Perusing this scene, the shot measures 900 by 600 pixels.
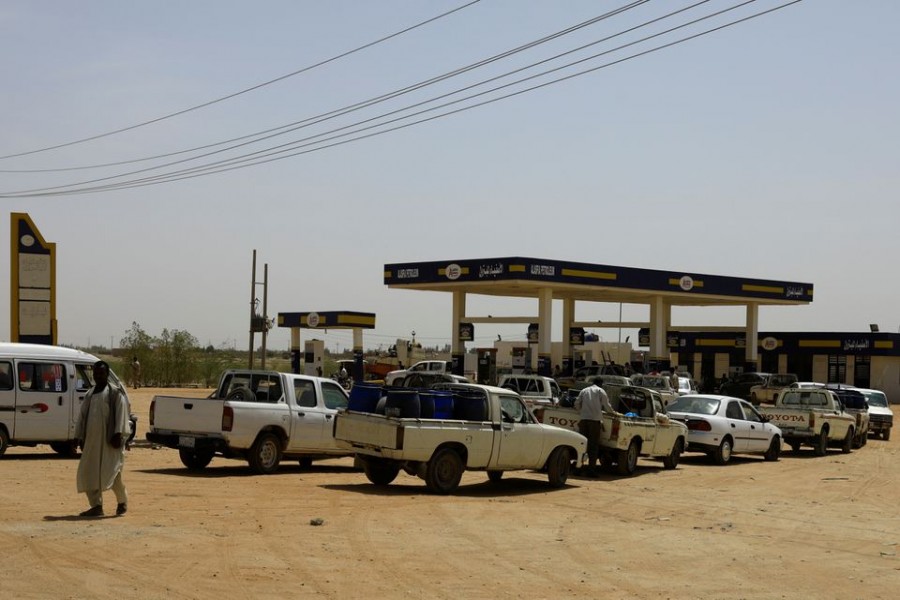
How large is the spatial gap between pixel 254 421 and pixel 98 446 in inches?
247

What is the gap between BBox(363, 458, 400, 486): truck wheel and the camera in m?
18.6

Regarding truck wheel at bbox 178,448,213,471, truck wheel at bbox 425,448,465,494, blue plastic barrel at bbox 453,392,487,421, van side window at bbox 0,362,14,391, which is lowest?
truck wheel at bbox 178,448,213,471

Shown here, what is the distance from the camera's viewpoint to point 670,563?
12180mm

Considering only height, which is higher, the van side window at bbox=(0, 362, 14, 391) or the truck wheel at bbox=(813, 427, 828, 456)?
the van side window at bbox=(0, 362, 14, 391)

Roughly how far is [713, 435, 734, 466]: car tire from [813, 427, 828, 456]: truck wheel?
15.5 feet

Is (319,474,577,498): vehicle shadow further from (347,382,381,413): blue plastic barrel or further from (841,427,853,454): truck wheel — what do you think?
(841,427,853,454): truck wheel

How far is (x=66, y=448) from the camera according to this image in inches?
879

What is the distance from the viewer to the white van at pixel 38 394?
20797 millimetres

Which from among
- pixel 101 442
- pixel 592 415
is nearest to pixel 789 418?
pixel 592 415

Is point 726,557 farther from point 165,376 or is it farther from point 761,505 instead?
point 165,376

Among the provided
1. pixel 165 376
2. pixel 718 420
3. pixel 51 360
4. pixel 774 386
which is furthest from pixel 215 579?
pixel 165 376

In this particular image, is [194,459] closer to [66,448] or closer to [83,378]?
[83,378]

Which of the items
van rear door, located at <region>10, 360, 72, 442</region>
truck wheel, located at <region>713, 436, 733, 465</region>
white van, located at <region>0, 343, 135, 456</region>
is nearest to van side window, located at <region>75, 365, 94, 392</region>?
white van, located at <region>0, 343, 135, 456</region>

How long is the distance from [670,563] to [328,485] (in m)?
7.71
